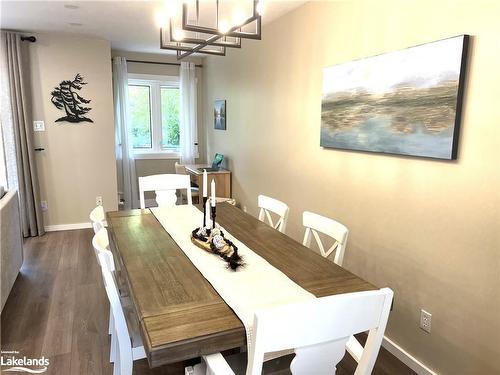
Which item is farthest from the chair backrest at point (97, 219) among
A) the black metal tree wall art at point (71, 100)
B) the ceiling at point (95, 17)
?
the black metal tree wall art at point (71, 100)

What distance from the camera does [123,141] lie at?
214 inches

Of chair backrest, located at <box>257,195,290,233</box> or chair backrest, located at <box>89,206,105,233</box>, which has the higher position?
chair backrest, located at <box>89,206,105,233</box>

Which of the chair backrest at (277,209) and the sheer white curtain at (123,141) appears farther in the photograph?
the sheer white curtain at (123,141)

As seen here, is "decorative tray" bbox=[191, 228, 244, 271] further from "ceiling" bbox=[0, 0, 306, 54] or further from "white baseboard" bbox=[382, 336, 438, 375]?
"ceiling" bbox=[0, 0, 306, 54]

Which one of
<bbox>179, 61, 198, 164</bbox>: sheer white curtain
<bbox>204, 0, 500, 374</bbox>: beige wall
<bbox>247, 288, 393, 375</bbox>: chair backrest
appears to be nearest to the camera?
<bbox>247, 288, 393, 375</bbox>: chair backrest

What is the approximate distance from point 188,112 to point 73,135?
180cm

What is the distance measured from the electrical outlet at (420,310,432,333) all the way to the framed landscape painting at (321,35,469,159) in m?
0.92

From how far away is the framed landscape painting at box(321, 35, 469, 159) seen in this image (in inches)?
71.0

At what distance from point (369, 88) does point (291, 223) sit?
1.61 m

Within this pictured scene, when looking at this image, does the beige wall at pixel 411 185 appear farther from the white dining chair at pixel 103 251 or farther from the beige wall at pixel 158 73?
the beige wall at pixel 158 73

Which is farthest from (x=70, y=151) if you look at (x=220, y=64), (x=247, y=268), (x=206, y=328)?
(x=206, y=328)

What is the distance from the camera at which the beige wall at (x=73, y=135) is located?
438 centimetres

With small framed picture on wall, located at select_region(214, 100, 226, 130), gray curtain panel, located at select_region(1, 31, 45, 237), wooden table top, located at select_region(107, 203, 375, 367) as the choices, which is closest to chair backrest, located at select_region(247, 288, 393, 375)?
wooden table top, located at select_region(107, 203, 375, 367)

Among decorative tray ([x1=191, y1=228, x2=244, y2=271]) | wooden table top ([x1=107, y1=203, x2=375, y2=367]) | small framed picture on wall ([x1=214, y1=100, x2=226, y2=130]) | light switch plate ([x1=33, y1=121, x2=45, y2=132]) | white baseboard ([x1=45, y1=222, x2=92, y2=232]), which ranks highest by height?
small framed picture on wall ([x1=214, y1=100, x2=226, y2=130])
